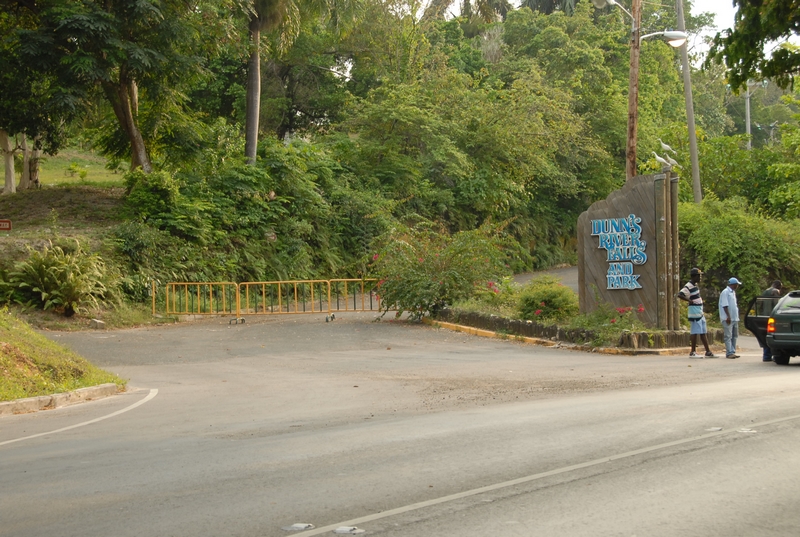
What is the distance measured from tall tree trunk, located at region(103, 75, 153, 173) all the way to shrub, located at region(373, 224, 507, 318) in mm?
11257

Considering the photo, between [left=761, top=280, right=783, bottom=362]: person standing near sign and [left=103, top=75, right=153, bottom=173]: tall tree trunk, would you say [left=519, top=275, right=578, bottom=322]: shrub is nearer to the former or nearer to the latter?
[left=761, top=280, right=783, bottom=362]: person standing near sign

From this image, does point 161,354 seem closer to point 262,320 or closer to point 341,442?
point 262,320

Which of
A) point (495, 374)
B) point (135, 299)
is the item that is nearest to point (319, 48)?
point (135, 299)

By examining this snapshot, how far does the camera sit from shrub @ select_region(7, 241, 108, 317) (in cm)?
2470

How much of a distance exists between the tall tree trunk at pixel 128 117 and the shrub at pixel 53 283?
6.80 metres

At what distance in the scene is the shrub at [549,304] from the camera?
22.3 meters

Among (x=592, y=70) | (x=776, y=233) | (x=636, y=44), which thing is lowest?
(x=776, y=233)

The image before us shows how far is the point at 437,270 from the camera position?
25562 mm

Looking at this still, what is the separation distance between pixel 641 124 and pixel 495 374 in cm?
3616

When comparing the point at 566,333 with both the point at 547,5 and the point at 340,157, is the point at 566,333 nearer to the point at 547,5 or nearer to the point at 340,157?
the point at 340,157

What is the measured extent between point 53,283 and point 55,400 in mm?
12718

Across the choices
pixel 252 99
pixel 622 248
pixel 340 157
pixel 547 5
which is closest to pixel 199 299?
pixel 252 99

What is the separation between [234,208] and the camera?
32812 mm

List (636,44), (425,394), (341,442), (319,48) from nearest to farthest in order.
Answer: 1. (341,442)
2. (425,394)
3. (636,44)
4. (319,48)
